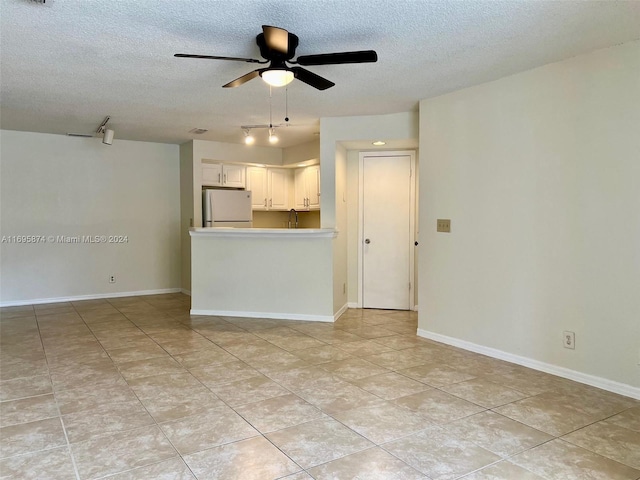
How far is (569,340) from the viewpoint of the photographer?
3189 millimetres

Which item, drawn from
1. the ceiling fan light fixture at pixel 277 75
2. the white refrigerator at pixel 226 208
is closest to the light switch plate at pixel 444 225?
the ceiling fan light fixture at pixel 277 75

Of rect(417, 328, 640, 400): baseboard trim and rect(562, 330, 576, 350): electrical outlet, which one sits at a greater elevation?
rect(562, 330, 576, 350): electrical outlet

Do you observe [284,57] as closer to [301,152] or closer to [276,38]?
[276,38]

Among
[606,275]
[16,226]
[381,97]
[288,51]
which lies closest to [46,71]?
[288,51]

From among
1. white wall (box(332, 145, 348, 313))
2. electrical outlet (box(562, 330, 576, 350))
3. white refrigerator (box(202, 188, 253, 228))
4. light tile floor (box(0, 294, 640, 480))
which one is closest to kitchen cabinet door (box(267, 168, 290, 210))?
white refrigerator (box(202, 188, 253, 228))

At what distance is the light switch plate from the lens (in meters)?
4.07

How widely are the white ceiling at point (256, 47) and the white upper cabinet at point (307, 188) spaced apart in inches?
85.4

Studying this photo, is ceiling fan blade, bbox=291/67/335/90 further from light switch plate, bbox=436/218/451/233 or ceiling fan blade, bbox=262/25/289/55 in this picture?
light switch plate, bbox=436/218/451/233

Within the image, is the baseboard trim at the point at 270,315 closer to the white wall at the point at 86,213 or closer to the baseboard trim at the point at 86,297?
the baseboard trim at the point at 86,297

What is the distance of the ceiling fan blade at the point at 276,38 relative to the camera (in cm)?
242

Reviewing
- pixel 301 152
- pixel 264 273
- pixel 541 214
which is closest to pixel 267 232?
pixel 264 273

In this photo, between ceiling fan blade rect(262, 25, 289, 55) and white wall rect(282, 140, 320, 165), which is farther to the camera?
white wall rect(282, 140, 320, 165)

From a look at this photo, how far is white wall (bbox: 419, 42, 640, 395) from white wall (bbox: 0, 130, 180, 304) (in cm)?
438

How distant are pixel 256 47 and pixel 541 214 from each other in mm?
2419
